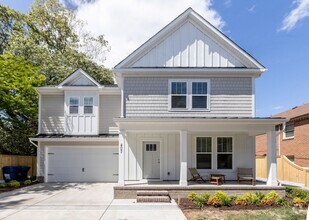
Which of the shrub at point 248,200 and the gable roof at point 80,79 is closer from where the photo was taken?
the shrub at point 248,200

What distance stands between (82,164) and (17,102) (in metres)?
6.55

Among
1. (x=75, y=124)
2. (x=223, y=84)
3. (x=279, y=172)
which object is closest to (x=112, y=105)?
(x=75, y=124)

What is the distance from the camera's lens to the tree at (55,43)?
976 inches

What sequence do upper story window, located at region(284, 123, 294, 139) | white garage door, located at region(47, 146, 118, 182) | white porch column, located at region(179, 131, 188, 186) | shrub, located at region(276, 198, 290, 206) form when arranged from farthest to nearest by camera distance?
upper story window, located at region(284, 123, 294, 139)
white garage door, located at region(47, 146, 118, 182)
white porch column, located at region(179, 131, 188, 186)
shrub, located at region(276, 198, 290, 206)

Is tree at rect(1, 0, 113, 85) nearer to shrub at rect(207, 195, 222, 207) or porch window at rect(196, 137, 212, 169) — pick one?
porch window at rect(196, 137, 212, 169)

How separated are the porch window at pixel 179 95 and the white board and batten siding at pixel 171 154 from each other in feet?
5.33

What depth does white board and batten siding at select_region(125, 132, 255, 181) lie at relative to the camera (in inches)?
592

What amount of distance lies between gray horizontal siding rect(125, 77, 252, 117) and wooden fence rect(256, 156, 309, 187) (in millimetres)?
5252

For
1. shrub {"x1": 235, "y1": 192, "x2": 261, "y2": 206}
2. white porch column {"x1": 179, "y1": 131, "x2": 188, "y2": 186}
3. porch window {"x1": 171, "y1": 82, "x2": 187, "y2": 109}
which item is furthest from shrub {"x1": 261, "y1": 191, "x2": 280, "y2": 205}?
porch window {"x1": 171, "y1": 82, "x2": 187, "y2": 109}

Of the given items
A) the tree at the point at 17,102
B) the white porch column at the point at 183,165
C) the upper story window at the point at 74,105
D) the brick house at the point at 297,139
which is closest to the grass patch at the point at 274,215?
the white porch column at the point at 183,165

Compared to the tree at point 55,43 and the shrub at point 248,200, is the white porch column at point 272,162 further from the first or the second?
the tree at point 55,43

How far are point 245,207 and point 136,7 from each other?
10.8 metres

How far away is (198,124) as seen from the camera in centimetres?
1288

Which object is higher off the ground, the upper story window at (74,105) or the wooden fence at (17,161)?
the upper story window at (74,105)
